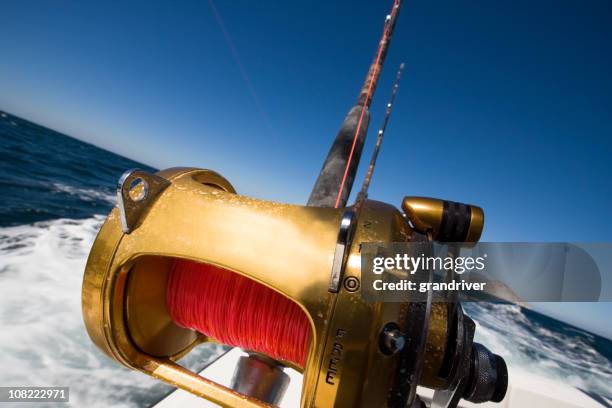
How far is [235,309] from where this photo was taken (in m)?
0.90

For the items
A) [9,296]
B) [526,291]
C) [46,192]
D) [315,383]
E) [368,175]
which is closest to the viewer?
[315,383]

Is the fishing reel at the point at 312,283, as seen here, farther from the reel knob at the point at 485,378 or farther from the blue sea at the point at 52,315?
the blue sea at the point at 52,315

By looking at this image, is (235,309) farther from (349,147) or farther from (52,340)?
(52,340)

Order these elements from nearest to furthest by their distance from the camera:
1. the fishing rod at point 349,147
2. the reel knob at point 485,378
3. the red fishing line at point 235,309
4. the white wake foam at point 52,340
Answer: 1. the reel knob at point 485,378
2. the red fishing line at point 235,309
3. the fishing rod at point 349,147
4. the white wake foam at point 52,340

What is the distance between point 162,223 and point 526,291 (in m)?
0.78

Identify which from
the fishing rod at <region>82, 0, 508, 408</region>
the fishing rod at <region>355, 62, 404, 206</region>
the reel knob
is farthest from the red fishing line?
the fishing rod at <region>355, 62, 404, 206</region>

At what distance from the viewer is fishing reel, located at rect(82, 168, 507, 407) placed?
1.82ft

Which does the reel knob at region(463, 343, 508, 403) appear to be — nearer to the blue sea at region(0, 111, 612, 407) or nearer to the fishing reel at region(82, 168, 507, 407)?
the fishing reel at region(82, 168, 507, 407)

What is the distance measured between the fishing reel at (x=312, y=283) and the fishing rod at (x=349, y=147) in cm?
63

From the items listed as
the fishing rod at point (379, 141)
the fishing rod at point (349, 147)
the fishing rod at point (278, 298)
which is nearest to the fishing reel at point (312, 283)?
the fishing rod at point (278, 298)

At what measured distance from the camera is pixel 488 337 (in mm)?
8805

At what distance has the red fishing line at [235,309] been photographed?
852mm

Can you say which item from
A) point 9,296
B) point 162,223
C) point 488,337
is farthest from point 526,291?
point 488,337

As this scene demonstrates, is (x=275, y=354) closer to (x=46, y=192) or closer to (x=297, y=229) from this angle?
(x=297, y=229)
